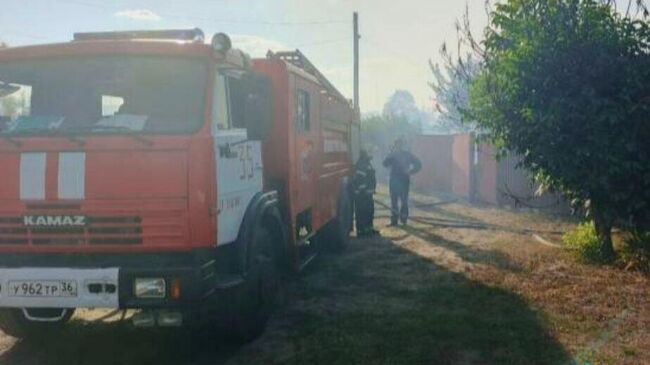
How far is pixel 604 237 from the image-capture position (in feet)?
26.6

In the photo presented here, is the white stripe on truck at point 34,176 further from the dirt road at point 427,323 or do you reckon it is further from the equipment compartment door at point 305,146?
the equipment compartment door at point 305,146

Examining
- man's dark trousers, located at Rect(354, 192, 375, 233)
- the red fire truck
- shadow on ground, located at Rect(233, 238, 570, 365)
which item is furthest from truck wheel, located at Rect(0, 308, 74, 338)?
man's dark trousers, located at Rect(354, 192, 375, 233)

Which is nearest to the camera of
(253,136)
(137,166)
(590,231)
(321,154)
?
(137,166)

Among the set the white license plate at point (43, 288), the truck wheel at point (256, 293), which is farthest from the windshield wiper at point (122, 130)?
the truck wheel at point (256, 293)

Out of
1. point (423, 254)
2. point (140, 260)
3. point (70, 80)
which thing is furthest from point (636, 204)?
point (70, 80)

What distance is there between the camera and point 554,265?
7.99 m

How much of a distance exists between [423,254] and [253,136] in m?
4.84

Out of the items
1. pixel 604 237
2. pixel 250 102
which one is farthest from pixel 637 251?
pixel 250 102

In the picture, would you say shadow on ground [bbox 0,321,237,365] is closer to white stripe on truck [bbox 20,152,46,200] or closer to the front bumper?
the front bumper

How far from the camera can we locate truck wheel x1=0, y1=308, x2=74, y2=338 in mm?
4949

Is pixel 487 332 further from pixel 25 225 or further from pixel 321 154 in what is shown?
pixel 25 225

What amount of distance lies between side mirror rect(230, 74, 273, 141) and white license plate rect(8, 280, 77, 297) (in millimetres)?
1766

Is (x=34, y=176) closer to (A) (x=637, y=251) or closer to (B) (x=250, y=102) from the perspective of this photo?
(B) (x=250, y=102)

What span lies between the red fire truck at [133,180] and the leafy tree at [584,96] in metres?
4.08
